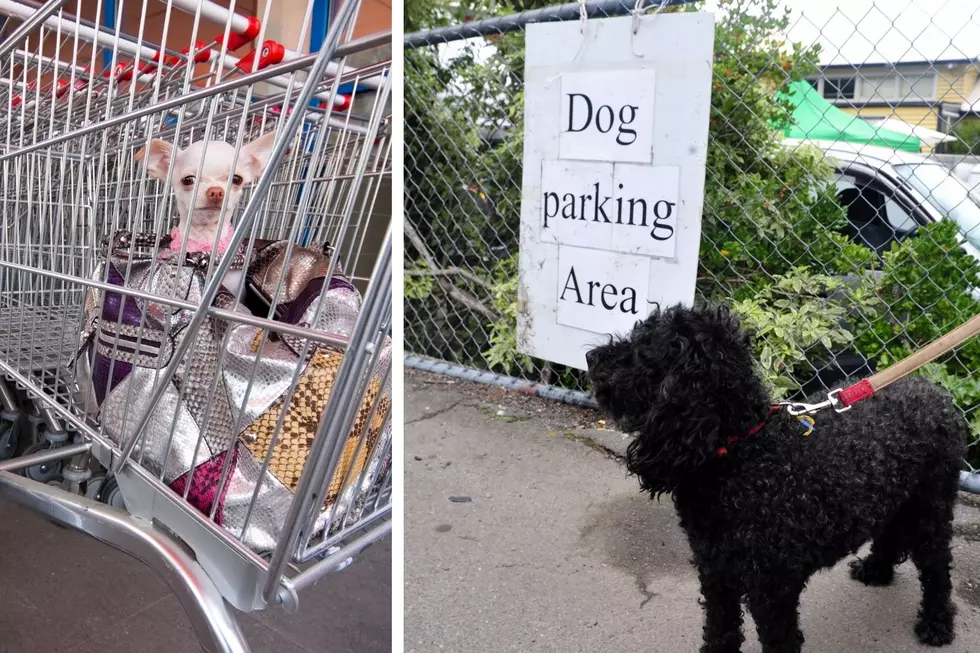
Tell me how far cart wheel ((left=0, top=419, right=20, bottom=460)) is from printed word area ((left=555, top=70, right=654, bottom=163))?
2.31 m

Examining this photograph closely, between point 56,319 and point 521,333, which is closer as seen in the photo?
point 56,319

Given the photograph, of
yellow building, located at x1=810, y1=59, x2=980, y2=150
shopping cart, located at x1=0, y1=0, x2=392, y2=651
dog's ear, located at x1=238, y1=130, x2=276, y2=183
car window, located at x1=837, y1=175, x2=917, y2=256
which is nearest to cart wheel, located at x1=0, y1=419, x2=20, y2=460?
shopping cart, located at x1=0, y1=0, x2=392, y2=651

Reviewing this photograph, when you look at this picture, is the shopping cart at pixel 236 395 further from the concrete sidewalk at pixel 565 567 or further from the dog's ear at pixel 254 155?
the concrete sidewalk at pixel 565 567

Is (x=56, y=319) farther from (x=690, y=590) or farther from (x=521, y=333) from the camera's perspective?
(x=690, y=590)

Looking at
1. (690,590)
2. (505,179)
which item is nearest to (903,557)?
(690,590)

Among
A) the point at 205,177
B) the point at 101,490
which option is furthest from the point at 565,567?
the point at 205,177

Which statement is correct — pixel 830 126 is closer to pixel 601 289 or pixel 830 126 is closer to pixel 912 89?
pixel 912 89

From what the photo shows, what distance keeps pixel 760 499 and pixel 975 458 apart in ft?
6.00

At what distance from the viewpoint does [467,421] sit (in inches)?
153

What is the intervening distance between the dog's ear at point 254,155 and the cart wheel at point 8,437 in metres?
1.53

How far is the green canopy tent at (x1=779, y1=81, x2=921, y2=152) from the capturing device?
3.39 meters

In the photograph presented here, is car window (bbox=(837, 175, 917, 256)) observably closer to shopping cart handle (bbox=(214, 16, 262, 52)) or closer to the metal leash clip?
the metal leash clip

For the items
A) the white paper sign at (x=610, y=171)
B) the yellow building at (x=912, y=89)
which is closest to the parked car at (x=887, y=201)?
the yellow building at (x=912, y=89)

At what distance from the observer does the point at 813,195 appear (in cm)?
351
